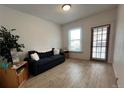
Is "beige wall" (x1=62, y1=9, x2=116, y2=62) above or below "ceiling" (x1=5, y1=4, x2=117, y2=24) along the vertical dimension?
below

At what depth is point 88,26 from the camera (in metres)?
4.36

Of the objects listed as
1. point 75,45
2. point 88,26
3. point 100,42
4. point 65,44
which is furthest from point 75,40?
point 100,42

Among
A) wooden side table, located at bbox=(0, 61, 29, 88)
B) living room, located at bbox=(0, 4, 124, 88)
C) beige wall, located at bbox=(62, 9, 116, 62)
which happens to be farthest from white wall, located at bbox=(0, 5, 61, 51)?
wooden side table, located at bbox=(0, 61, 29, 88)

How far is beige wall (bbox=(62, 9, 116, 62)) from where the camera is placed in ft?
11.8

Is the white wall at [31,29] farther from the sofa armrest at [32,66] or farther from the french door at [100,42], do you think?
the french door at [100,42]

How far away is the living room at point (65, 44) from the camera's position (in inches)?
85.6

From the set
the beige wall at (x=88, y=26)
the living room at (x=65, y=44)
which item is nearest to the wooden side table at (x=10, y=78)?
the living room at (x=65, y=44)

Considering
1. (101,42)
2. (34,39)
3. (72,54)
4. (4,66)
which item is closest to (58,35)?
(72,54)

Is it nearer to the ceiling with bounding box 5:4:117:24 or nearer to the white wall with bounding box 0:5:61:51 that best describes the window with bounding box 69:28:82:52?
the white wall with bounding box 0:5:61:51

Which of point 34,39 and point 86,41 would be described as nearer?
point 34,39

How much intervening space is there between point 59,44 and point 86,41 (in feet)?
6.49

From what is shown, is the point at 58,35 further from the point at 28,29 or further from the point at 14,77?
the point at 14,77

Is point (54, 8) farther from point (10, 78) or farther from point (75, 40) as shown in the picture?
point (10, 78)

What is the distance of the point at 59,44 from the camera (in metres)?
5.52
